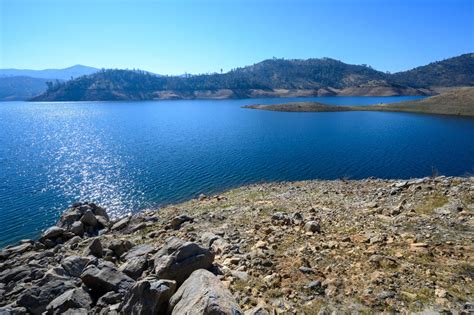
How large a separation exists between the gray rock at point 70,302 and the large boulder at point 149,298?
2057 millimetres

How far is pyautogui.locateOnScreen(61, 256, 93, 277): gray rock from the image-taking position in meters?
13.6

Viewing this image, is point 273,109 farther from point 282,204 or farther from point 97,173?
point 282,204

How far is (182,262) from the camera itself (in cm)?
1175

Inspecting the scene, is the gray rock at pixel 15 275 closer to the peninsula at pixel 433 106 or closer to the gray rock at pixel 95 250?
the gray rock at pixel 95 250

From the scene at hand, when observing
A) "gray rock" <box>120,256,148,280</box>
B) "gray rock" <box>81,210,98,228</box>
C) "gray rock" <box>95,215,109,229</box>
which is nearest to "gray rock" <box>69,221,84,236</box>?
"gray rock" <box>81,210,98,228</box>

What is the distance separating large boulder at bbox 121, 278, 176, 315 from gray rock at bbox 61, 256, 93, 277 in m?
4.98

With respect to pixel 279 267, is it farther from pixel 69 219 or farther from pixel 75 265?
pixel 69 219

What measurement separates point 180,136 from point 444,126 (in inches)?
3535

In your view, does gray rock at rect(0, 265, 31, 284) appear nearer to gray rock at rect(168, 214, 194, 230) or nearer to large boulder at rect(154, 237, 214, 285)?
large boulder at rect(154, 237, 214, 285)

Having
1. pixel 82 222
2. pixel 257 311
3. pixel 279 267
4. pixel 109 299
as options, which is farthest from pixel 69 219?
pixel 257 311

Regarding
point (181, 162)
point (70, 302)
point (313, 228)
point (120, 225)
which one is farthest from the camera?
point (181, 162)

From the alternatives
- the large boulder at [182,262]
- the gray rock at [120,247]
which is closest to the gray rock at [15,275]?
the gray rock at [120,247]

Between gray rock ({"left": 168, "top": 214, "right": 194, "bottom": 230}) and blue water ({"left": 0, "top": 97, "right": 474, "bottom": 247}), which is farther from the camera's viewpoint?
blue water ({"left": 0, "top": 97, "right": 474, "bottom": 247})

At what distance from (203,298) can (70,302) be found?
586 centimetres
